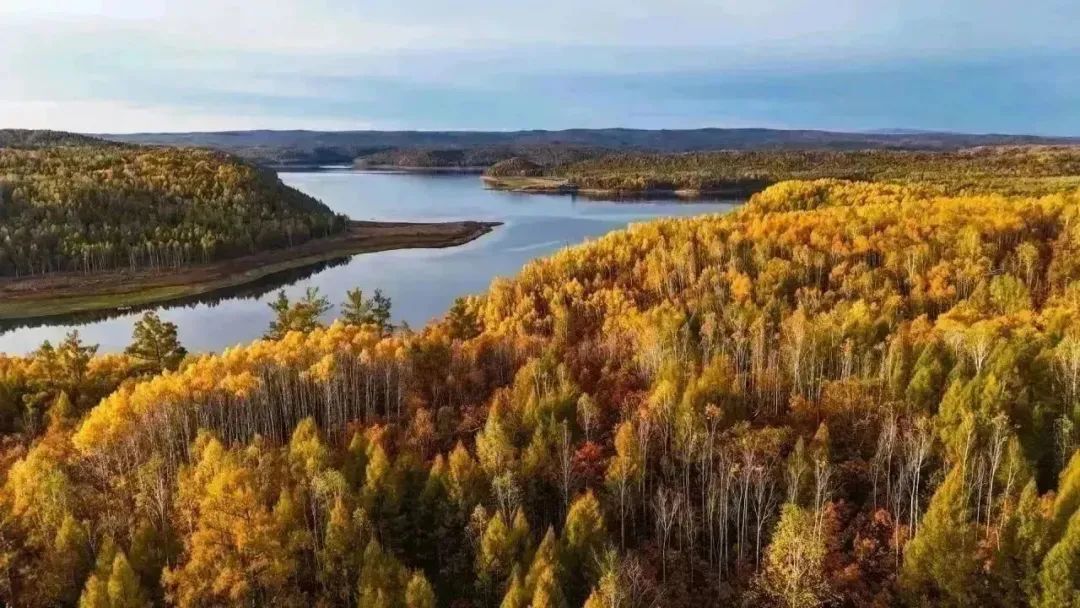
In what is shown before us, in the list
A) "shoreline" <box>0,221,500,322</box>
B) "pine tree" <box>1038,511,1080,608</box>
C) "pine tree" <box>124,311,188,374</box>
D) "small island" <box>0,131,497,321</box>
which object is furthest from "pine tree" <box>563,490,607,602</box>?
"small island" <box>0,131,497,321</box>

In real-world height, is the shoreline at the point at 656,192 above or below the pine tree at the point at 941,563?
above

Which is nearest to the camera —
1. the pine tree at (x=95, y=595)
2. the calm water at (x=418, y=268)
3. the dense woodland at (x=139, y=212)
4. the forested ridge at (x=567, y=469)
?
the pine tree at (x=95, y=595)

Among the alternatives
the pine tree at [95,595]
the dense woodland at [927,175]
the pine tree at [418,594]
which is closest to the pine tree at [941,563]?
the pine tree at [418,594]

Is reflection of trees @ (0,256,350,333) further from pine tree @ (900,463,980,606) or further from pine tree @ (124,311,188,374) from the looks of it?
pine tree @ (900,463,980,606)

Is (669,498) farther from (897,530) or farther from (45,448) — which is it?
(45,448)

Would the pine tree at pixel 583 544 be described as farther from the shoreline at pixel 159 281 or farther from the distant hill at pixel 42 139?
the distant hill at pixel 42 139

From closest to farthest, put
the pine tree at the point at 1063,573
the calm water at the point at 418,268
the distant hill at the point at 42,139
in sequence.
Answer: the pine tree at the point at 1063,573, the calm water at the point at 418,268, the distant hill at the point at 42,139

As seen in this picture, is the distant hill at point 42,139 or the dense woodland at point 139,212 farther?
the distant hill at point 42,139
